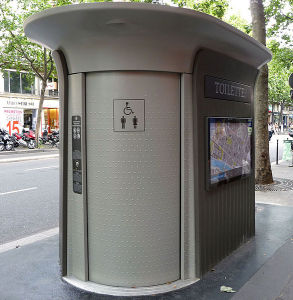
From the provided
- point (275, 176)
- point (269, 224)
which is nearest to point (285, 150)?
point (275, 176)

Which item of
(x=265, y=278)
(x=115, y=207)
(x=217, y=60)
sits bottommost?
(x=265, y=278)

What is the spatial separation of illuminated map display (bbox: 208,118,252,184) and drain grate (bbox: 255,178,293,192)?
4.40m

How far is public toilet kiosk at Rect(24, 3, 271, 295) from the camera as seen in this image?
132 inches

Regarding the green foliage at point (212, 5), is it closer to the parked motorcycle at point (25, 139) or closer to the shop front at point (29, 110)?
the parked motorcycle at point (25, 139)

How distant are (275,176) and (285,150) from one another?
4.80 m

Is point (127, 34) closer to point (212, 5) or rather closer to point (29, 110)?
point (212, 5)

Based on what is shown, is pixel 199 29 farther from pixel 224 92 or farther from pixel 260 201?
pixel 260 201

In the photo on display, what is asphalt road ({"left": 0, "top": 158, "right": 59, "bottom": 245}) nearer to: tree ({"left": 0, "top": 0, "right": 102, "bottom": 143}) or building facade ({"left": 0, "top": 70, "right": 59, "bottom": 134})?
tree ({"left": 0, "top": 0, "right": 102, "bottom": 143})

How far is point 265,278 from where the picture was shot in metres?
3.87

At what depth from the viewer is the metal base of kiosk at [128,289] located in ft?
11.5

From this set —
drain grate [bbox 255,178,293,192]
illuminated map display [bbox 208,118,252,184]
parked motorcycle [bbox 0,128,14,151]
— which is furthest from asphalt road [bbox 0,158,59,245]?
parked motorcycle [bbox 0,128,14,151]

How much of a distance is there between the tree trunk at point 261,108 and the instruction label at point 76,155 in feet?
22.7

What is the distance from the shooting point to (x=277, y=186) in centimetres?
945

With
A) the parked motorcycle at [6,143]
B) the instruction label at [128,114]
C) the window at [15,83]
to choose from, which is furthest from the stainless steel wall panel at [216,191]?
the window at [15,83]
